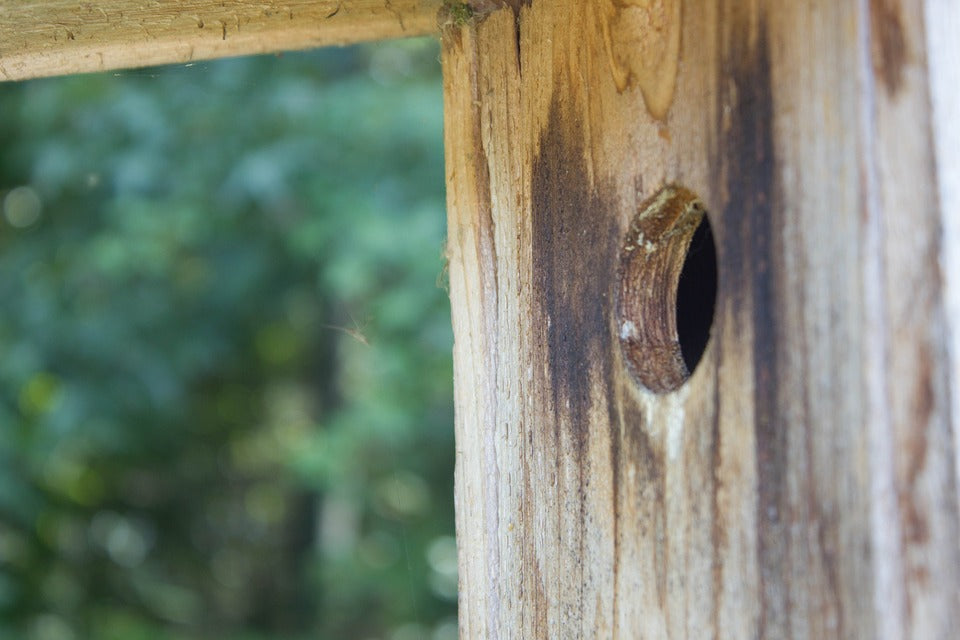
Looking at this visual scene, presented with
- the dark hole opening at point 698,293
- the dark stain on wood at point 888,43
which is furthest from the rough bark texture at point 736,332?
the dark hole opening at point 698,293

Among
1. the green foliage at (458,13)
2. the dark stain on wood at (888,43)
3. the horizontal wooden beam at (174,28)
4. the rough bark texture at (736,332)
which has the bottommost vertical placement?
the rough bark texture at (736,332)

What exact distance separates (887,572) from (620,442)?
0.32 m

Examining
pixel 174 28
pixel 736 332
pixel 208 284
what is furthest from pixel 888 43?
pixel 208 284

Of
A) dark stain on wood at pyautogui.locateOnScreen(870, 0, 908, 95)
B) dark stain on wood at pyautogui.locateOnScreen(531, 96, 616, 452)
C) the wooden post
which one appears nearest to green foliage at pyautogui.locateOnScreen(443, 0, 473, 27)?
the wooden post

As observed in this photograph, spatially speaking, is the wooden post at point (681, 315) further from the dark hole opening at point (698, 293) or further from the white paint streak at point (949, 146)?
the dark hole opening at point (698, 293)

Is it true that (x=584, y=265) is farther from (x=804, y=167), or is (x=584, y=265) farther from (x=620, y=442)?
(x=804, y=167)

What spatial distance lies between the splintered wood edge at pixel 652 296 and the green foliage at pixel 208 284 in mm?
3121

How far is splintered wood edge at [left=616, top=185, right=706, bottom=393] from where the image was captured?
99 centimetres

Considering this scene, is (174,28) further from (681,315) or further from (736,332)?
(736,332)

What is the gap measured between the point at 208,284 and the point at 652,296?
451 cm

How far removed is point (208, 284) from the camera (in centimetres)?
527

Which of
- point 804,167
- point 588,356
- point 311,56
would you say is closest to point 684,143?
point 804,167

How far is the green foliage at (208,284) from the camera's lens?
4375 mm

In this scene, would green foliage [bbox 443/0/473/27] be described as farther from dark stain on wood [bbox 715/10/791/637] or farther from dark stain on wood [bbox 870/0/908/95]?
dark stain on wood [bbox 870/0/908/95]
